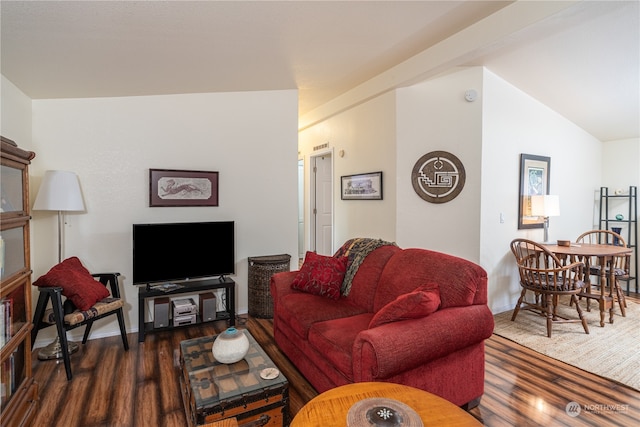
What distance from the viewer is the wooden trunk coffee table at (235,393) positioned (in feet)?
5.44

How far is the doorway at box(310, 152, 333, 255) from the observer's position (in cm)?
595

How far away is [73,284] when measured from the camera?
2.63 m

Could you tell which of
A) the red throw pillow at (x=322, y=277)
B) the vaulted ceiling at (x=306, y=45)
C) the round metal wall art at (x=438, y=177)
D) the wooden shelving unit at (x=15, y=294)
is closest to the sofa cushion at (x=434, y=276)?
the red throw pillow at (x=322, y=277)

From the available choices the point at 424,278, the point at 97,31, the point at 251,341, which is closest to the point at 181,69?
the point at 97,31

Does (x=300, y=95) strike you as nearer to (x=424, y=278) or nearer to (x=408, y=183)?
(x=408, y=183)

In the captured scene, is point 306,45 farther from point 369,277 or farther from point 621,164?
point 621,164

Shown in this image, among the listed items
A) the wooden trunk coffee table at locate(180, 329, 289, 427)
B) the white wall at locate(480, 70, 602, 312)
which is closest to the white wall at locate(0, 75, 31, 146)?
the wooden trunk coffee table at locate(180, 329, 289, 427)

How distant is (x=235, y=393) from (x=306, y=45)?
2.61m

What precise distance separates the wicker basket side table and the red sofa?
0.88 meters

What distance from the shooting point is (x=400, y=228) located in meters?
4.00

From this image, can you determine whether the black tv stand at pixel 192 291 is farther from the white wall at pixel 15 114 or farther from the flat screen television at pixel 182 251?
the white wall at pixel 15 114

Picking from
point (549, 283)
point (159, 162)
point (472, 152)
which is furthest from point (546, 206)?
point (159, 162)

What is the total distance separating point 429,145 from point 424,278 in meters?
2.17

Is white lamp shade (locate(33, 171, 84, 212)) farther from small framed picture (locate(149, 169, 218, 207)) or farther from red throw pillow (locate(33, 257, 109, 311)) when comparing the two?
small framed picture (locate(149, 169, 218, 207))
